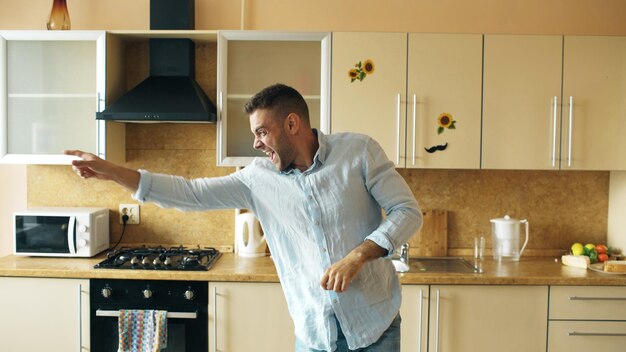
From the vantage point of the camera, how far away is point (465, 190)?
3234 mm

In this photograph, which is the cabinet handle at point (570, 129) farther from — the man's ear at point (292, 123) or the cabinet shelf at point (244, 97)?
the man's ear at point (292, 123)

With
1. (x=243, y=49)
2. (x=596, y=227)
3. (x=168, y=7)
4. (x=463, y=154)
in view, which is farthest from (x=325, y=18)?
(x=596, y=227)

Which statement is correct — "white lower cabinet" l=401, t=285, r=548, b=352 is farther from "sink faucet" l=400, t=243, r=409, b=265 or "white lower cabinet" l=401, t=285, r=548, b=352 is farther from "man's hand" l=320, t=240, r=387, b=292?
"man's hand" l=320, t=240, r=387, b=292

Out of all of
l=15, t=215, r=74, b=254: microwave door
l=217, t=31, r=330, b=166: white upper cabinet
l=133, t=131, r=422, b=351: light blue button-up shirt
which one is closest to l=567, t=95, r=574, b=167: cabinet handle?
l=217, t=31, r=330, b=166: white upper cabinet

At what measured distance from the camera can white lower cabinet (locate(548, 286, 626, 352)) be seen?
265 centimetres

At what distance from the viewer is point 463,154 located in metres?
2.85

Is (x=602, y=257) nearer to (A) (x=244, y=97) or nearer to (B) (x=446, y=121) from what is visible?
(B) (x=446, y=121)

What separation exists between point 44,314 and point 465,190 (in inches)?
89.8

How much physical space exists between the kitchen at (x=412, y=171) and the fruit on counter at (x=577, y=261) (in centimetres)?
28

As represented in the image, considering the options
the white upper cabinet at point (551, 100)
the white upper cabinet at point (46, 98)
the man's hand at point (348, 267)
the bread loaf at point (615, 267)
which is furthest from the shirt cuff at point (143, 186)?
the bread loaf at point (615, 267)

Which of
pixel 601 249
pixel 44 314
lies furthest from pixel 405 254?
pixel 44 314

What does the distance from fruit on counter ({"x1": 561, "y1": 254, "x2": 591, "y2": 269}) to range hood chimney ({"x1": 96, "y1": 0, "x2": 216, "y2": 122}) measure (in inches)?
77.2

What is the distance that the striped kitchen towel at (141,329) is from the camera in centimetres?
261

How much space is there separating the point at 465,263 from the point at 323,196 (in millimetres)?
1592
